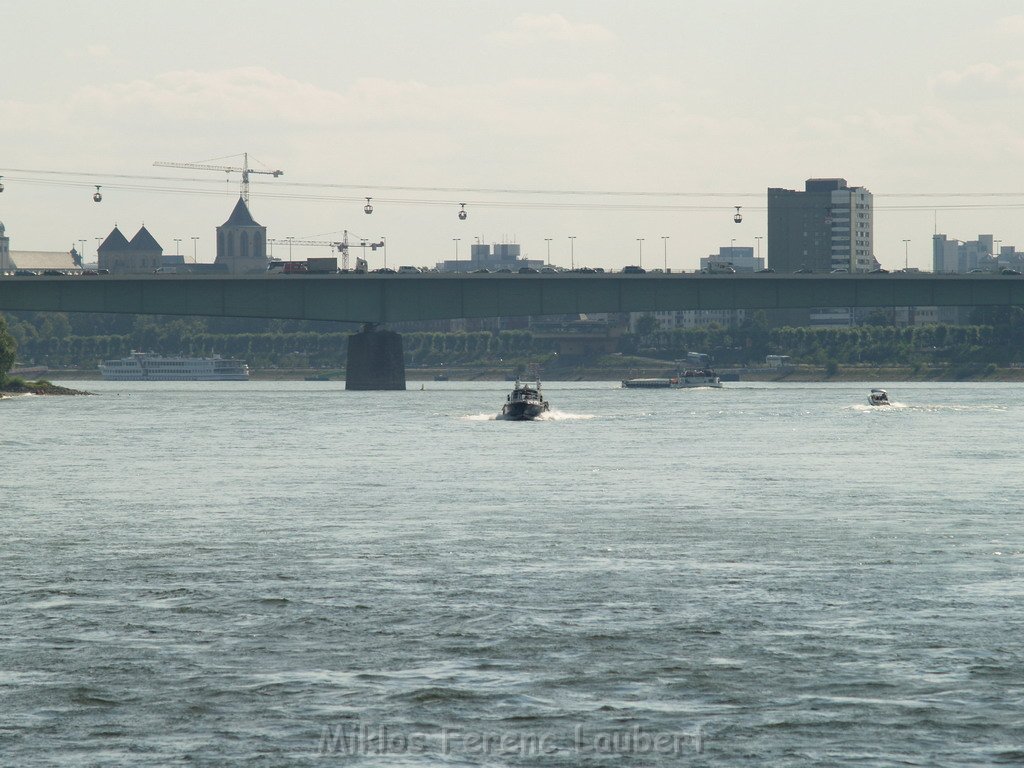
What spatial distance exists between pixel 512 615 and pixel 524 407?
341 feet

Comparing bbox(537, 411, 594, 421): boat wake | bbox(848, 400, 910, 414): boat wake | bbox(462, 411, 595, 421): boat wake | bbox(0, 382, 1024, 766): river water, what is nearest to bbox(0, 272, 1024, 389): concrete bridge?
bbox(848, 400, 910, 414): boat wake

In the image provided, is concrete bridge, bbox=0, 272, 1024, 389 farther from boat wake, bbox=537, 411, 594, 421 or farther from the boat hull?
the boat hull

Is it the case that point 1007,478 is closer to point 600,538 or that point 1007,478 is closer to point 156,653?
point 600,538

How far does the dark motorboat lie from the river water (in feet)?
182

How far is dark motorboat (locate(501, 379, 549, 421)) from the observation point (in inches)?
5650

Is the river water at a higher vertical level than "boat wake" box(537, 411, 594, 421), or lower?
higher

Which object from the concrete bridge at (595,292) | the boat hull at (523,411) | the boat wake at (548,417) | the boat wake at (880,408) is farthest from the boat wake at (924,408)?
the boat hull at (523,411)

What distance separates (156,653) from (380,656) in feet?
14.6

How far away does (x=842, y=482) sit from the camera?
3076 inches

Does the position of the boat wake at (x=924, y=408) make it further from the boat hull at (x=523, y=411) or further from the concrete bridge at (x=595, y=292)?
the boat hull at (x=523, y=411)

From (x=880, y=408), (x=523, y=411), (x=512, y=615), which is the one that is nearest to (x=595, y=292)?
(x=880, y=408)

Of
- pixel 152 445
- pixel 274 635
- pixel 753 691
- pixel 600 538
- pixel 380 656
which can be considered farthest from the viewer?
pixel 152 445

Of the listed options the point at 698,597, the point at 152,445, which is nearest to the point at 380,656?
the point at 698,597

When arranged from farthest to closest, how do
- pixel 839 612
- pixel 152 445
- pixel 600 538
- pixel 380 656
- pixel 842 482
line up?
pixel 152 445 < pixel 842 482 < pixel 600 538 < pixel 839 612 < pixel 380 656
